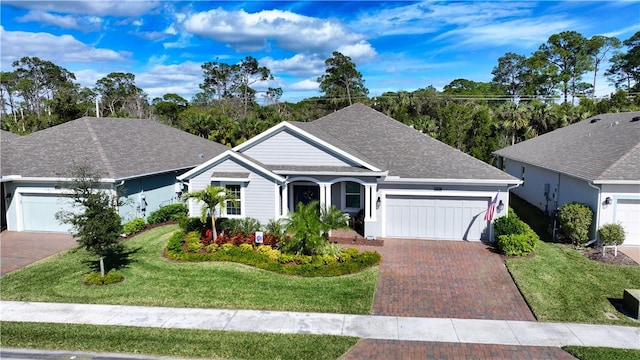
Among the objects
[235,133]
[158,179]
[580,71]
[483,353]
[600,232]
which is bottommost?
[483,353]

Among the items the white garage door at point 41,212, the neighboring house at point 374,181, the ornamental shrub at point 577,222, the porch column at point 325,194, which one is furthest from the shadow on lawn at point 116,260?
the ornamental shrub at point 577,222

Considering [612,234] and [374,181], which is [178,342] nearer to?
[374,181]

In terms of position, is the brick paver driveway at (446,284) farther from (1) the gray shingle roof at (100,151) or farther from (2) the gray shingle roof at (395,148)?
(1) the gray shingle roof at (100,151)

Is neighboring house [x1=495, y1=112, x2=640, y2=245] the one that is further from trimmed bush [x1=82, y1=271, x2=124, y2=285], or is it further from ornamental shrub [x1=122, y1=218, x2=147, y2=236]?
ornamental shrub [x1=122, y1=218, x2=147, y2=236]

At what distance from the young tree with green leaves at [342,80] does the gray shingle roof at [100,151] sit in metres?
44.2

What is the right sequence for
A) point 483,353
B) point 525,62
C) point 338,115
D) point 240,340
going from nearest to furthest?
1. point 483,353
2. point 240,340
3. point 338,115
4. point 525,62

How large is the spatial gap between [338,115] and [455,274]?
13.5 m

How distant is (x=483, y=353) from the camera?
9.63m

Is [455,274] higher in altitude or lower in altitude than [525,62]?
lower

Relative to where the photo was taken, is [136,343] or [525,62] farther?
[525,62]

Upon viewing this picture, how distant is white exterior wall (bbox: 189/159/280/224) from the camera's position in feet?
61.4

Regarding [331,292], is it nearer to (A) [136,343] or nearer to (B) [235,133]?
(A) [136,343]

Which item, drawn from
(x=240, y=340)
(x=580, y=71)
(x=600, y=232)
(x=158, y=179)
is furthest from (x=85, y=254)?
(x=580, y=71)

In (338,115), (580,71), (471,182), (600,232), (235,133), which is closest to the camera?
(600,232)
